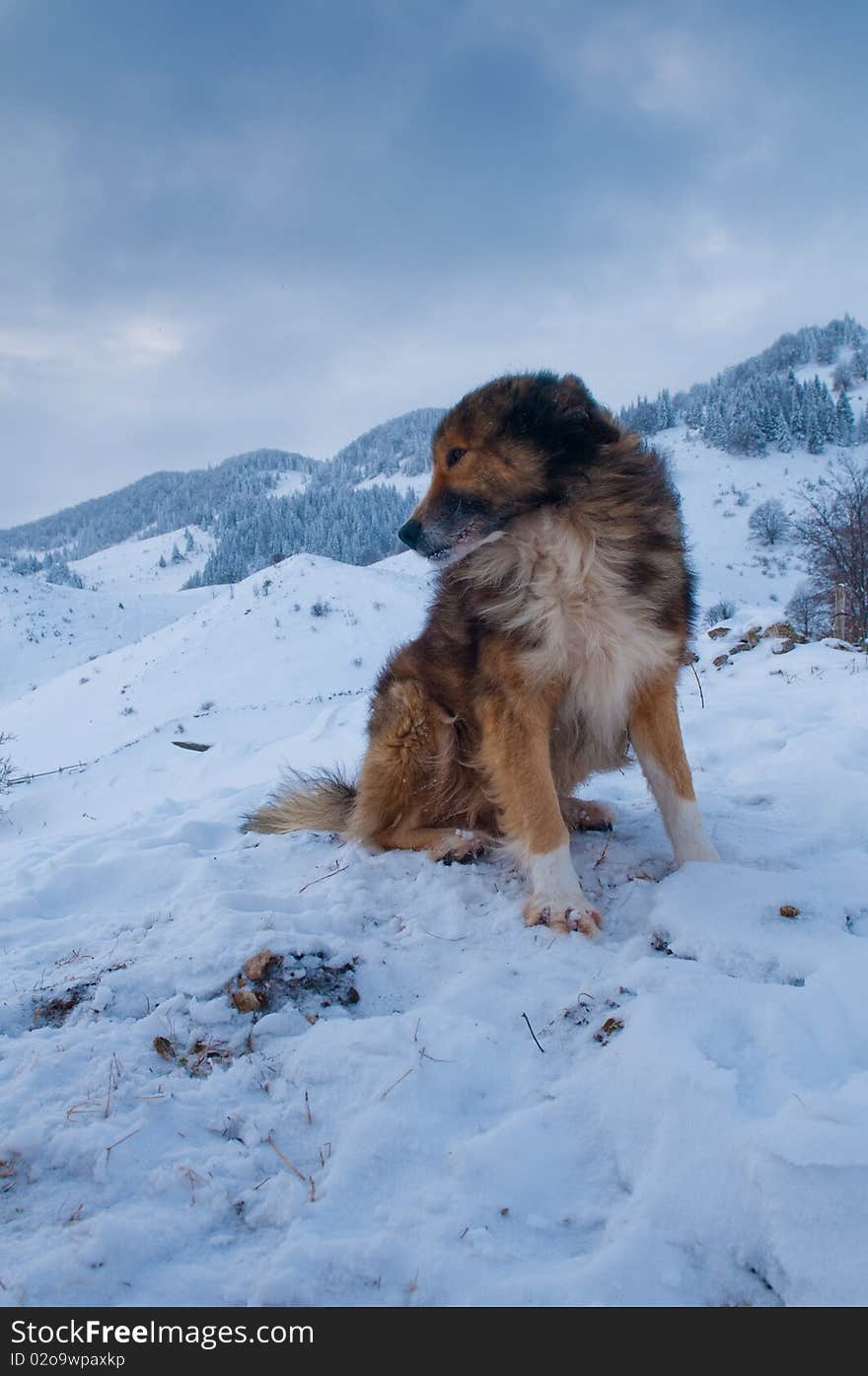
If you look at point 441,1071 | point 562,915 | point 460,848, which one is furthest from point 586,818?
point 441,1071

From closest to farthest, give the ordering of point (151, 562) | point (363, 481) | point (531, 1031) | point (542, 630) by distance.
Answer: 1. point (531, 1031)
2. point (542, 630)
3. point (151, 562)
4. point (363, 481)

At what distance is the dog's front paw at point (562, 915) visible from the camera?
259 cm

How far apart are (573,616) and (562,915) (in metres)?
1.24

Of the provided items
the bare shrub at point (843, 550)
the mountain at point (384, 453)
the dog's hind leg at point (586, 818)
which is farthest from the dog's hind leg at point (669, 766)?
the mountain at point (384, 453)

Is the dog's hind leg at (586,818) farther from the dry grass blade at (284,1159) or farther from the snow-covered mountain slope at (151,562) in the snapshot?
the snow-covered mountain slope at (151,562)

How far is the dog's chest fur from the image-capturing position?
288cm

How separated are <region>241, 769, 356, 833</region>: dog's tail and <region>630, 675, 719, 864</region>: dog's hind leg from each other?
1.70m

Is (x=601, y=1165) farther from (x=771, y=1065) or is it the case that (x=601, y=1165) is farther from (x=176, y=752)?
(x=176, y=752)

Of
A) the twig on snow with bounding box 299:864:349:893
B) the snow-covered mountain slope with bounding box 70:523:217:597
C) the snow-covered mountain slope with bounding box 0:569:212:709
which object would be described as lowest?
the twig on snow with bounding box 299:864:349:893

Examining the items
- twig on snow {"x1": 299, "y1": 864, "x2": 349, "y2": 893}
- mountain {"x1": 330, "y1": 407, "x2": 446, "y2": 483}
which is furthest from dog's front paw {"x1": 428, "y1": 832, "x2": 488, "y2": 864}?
mountain {"x1": 330, "y1": 407, "x2": 446, "y2": 483}

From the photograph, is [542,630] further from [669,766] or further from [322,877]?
[322,877]

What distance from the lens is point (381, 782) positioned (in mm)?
3586

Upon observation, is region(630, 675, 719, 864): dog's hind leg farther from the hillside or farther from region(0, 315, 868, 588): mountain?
region(0, 315, 868, 588): mountain

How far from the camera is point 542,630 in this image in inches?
113
